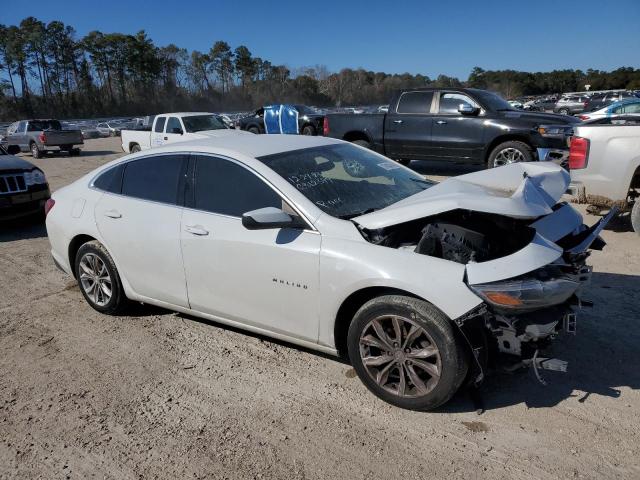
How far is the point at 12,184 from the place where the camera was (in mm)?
7977

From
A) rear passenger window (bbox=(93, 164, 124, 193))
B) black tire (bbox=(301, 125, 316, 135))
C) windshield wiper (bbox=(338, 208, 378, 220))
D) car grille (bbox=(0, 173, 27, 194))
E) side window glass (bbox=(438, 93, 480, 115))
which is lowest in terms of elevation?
car grille (bbox=(0, 173, 27, 194))

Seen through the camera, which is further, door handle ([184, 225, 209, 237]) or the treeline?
the treeline

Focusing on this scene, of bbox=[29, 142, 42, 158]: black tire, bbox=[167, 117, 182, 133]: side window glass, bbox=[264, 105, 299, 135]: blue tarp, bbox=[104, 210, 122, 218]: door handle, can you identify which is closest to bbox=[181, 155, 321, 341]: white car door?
bbox=[104, 210, 122, 218]: door handle

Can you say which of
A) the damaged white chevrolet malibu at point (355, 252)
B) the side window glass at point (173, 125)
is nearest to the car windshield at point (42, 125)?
the side window glass at point (173, 125)

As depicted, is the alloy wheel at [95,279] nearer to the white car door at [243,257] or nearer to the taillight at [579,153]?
the white car door at [243,257]

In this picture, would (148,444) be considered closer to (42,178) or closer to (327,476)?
(327,476)

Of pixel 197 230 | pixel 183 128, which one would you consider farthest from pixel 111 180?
pixel 183 128

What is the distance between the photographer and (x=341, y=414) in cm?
301

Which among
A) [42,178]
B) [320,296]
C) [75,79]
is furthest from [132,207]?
[75,79]

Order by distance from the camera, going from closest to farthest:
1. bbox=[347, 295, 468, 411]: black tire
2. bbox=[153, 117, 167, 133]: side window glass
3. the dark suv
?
bbox=[347, 295, 468, 411]: black tire → the dark suv → bbox=[153, 117, 167, 133]: side window glass

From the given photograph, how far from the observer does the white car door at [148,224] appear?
388 centimetres

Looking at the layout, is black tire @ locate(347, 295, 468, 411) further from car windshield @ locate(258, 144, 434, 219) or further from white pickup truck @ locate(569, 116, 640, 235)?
white pickup truck @ locate(569, 116, 640, 235)

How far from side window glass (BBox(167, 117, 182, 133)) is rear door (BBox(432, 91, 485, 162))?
8.14 metres

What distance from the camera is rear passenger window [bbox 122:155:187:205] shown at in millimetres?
3980
